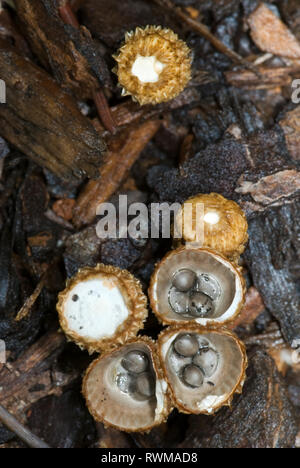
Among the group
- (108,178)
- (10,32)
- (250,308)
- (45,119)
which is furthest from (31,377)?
(10,32)

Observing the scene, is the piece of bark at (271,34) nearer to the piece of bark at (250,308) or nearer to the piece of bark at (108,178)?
the piece of bark at (108,178)

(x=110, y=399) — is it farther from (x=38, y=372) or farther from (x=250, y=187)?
(x=250, y=187)

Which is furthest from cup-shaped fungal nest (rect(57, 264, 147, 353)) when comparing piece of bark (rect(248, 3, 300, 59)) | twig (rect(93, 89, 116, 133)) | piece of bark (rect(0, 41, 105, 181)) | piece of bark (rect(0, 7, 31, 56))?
piece of bark (rect(248, 3, 300, 59))

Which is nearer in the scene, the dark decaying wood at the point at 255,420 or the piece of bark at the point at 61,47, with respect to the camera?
the piece of bark at the point at 61,47

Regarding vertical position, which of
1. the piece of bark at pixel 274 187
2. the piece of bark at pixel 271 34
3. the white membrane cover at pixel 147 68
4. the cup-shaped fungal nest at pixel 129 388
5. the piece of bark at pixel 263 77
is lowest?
the cup-shaped fungal nest at pixel 129 388

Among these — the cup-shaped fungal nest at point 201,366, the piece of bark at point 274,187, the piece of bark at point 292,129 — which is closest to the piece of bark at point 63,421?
the cup-shaped fungal nest at point 201,366
